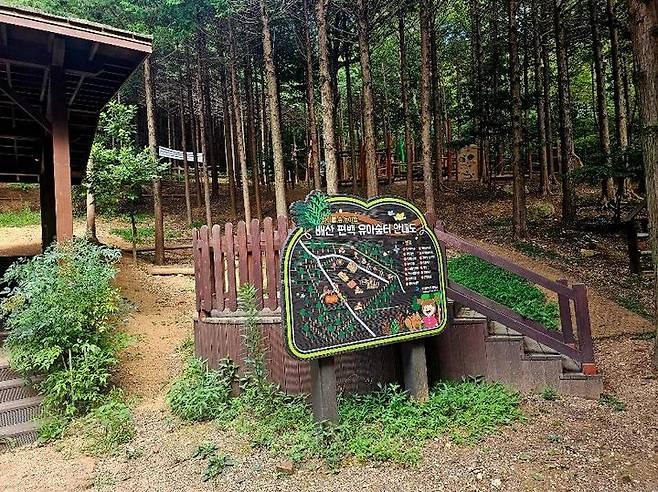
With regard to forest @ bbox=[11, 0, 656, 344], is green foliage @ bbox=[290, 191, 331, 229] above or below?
below

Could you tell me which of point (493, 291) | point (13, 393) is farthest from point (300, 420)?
point (493, 291)

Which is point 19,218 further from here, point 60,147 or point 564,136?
point 564,136

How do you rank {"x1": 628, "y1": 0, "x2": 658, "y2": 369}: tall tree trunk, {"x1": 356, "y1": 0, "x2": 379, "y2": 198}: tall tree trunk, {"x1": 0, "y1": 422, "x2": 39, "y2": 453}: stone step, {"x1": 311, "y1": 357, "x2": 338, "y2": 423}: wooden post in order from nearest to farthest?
{"x1": 311, "y1": 357, "x2": 338, "y2": 423}: wooden post < {"x1": 0, "y1": 422, "x2": 39, "y2": 453}: stone step < {"x1": 628, "y1": 0, "x2": 658, "y2": 369}: tall tree trunk < {"x1": 356, "y1": 0, "x2": 379, "y2": 198}: tall tree trunk

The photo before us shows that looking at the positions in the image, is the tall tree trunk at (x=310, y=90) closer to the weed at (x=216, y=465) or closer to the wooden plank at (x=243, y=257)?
the wooden plank at (x=243, y=257)

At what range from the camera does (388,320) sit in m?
4.08

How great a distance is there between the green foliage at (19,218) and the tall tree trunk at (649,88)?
19511mm

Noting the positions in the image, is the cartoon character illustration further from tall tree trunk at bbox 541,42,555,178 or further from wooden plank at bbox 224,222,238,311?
tall tree trunk at bbox 541,42,555,178

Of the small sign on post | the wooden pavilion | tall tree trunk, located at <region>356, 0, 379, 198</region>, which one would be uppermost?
tall tree trunk, located at <region>356, 0, 379, 198</region>

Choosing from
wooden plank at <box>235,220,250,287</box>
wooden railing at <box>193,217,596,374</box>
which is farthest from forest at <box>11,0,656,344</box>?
wooden plank at <box>235,220,250,287</box>

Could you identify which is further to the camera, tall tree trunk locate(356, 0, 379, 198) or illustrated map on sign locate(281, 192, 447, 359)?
tall tree trunk locate(356, 0, 379, 198)

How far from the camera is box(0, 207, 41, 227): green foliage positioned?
17.4 metres

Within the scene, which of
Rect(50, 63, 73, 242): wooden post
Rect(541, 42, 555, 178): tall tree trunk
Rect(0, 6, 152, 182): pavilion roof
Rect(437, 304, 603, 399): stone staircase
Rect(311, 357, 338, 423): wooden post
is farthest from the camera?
Rect(541, 42, 555, 178): tall tree trunk

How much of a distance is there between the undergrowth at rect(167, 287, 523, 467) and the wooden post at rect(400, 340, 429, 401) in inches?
3.5

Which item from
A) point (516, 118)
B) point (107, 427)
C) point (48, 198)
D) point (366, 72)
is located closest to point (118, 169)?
point (48, 198)
